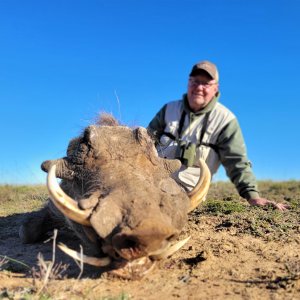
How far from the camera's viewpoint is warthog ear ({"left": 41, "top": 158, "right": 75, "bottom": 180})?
15.5 feet

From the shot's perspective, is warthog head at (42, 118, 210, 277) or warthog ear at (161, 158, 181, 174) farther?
warthog ear at (161, 158, 181, 174)

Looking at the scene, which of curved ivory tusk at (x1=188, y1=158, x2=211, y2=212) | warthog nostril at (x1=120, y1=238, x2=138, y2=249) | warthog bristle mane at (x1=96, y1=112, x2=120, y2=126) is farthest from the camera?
warthog bristle mane at (x1=96, y1=112, x2=120, y2=126)

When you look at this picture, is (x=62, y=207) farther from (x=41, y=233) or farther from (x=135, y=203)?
(x=41, y=233)

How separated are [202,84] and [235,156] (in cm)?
114

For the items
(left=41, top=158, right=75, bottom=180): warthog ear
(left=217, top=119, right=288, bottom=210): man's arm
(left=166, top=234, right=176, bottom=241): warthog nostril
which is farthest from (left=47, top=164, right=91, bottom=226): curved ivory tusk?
(left=217, top=119, right=288, bottom=210): man's arm

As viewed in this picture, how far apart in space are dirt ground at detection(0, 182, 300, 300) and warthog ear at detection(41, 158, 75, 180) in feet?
2.64

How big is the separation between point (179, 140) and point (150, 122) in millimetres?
815

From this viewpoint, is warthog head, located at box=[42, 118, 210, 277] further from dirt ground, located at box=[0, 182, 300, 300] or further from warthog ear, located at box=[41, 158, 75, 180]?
dirt ground, located at box=[0, 182, 300, 300]

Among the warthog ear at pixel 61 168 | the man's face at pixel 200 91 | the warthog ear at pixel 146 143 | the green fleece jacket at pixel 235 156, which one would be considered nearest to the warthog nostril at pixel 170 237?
the warthog ear at pixel 146 143

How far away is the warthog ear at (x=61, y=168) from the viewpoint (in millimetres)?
4715

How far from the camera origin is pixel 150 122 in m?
7.66

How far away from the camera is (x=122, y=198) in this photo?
359 centimetres

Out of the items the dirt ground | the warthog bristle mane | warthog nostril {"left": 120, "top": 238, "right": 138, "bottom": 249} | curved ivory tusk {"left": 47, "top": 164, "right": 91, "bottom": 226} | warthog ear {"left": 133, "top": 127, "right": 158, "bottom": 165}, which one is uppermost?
the warthog bristle mane

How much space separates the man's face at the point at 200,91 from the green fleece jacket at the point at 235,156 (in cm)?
8
